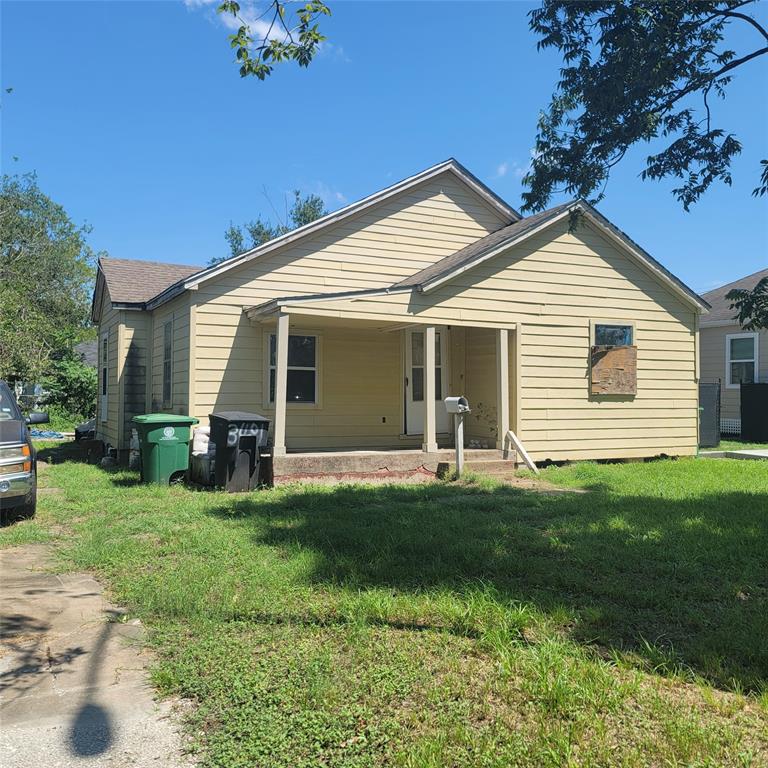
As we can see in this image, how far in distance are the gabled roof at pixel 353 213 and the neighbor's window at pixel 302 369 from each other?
1.83 m

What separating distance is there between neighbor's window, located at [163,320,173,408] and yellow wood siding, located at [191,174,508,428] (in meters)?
1.64

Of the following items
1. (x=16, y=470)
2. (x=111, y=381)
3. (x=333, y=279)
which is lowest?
(x=16, y=470)

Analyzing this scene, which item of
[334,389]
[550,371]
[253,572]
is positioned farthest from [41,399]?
[253,572]

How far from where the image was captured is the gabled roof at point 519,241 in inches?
454

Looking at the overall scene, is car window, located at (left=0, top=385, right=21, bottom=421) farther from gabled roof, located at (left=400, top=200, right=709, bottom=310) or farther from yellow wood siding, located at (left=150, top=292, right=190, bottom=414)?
gabled roof, located at (left=400, top=200, right=709, bottom=310)

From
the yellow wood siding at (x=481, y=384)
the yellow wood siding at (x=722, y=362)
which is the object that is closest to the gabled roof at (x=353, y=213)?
the yellow wood siding at (x=481, y=384)

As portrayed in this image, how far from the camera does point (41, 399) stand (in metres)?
29.2

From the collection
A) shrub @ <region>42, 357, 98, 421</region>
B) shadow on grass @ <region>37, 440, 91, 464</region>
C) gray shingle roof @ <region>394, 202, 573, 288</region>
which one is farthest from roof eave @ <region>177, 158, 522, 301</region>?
shrub @ <region>42, 357, 98, 421</region>

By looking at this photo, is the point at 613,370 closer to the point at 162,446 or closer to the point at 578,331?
the point at 578,331

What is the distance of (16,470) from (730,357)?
18.9 m

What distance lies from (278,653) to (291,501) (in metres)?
4.64

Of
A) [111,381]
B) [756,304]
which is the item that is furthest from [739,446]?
[111,381]

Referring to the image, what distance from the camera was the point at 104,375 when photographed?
16.5 metres

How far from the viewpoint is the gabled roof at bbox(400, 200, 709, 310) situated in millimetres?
11531
